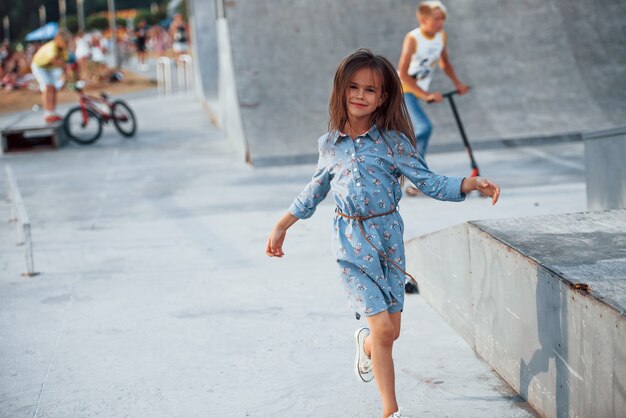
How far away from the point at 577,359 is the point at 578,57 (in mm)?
10224

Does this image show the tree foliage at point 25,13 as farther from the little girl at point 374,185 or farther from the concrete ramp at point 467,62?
the little girl at point 374,185

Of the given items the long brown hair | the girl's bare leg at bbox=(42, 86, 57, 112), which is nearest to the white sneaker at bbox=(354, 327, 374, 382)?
the long brown hair

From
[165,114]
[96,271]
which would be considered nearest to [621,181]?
[96,271]

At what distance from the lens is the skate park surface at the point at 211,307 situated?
451 cm

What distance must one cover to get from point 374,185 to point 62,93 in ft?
97.0

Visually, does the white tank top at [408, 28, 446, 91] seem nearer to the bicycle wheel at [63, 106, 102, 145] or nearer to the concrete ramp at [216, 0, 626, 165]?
the concrete ramp at [216, 0, 626, 165]

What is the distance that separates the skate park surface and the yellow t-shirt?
4937 mm

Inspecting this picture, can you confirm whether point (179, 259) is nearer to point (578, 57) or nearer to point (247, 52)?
point (247, 52)

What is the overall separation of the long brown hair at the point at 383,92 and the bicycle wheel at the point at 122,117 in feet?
42.1

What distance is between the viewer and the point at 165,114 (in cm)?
2094

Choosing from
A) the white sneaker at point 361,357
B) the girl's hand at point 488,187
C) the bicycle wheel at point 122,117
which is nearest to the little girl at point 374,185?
the girl's hand at point 488,187

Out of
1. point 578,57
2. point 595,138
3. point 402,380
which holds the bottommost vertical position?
point 402,380

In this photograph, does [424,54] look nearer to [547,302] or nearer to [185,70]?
[547,302]

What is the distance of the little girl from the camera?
3.87 meters
